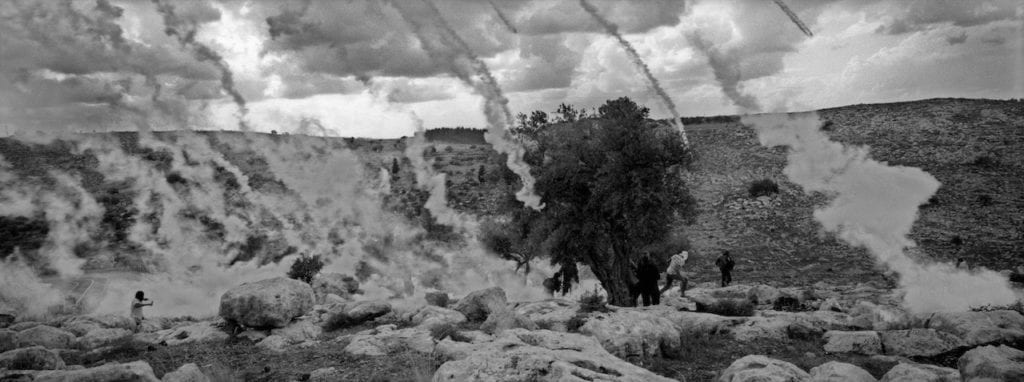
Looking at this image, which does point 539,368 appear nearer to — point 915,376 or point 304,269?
point 915,376

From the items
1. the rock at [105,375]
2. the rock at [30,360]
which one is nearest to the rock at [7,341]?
the rock at [30,360]

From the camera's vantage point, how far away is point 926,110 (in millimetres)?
69812

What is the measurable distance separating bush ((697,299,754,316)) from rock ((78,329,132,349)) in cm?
1764

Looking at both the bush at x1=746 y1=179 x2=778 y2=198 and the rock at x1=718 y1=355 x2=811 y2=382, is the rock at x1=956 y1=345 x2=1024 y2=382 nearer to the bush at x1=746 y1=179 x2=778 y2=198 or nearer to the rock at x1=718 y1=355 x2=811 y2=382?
the rock at x1=718 y1=355 x2=811 y2=382

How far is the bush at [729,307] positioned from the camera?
20.6 meters

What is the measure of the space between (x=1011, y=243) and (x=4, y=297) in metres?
56.0

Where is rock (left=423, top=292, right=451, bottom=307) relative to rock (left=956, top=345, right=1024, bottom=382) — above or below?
below

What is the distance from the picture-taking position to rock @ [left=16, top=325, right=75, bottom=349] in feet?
56.1

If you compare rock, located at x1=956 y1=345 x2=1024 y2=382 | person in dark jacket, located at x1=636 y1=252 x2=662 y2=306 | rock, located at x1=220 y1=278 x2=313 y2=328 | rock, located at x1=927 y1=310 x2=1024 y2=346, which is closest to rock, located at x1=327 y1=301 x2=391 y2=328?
rock, located at x1=220 y1=278 x2=313 y2=328

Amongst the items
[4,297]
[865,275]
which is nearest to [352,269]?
[4,297]

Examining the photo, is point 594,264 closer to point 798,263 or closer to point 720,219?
point 798,263

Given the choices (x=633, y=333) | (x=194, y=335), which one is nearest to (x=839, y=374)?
(x=633, y=333)

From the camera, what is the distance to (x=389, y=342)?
1566cm

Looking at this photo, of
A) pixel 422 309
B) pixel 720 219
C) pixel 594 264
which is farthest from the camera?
pixel 720 219
